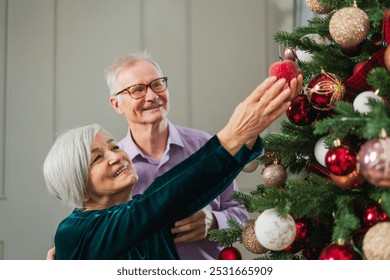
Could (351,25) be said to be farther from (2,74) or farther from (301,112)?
(2,74)

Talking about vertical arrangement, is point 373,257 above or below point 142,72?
below

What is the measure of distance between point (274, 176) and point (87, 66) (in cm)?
85

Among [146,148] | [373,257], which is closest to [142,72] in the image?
[146,148]

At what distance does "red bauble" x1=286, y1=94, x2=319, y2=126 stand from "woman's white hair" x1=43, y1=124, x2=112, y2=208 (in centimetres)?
47

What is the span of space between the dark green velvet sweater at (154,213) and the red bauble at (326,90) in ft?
0.56

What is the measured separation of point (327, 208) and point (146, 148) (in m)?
0.73

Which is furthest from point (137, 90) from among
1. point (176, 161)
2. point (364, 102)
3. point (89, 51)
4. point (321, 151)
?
point (364, 102)

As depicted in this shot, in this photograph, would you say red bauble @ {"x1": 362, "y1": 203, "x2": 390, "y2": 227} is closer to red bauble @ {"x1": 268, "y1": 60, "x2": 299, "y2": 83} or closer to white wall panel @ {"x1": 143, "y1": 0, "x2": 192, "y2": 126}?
red bauble @ {"x1": 268, "y1": 60, "x2": 299, "y2": 83}

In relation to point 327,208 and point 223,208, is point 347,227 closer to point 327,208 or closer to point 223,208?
point 327,208

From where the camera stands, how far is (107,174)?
108 centimetres

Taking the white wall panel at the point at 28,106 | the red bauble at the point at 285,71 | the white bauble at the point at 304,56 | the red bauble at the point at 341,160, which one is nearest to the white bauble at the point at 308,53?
the white bauble at the point at 304,56

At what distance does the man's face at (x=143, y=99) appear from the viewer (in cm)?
132

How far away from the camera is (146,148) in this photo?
4.61 ft

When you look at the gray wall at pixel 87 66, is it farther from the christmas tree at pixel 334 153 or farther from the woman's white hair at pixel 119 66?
the christmas tree at pixel 334 153
